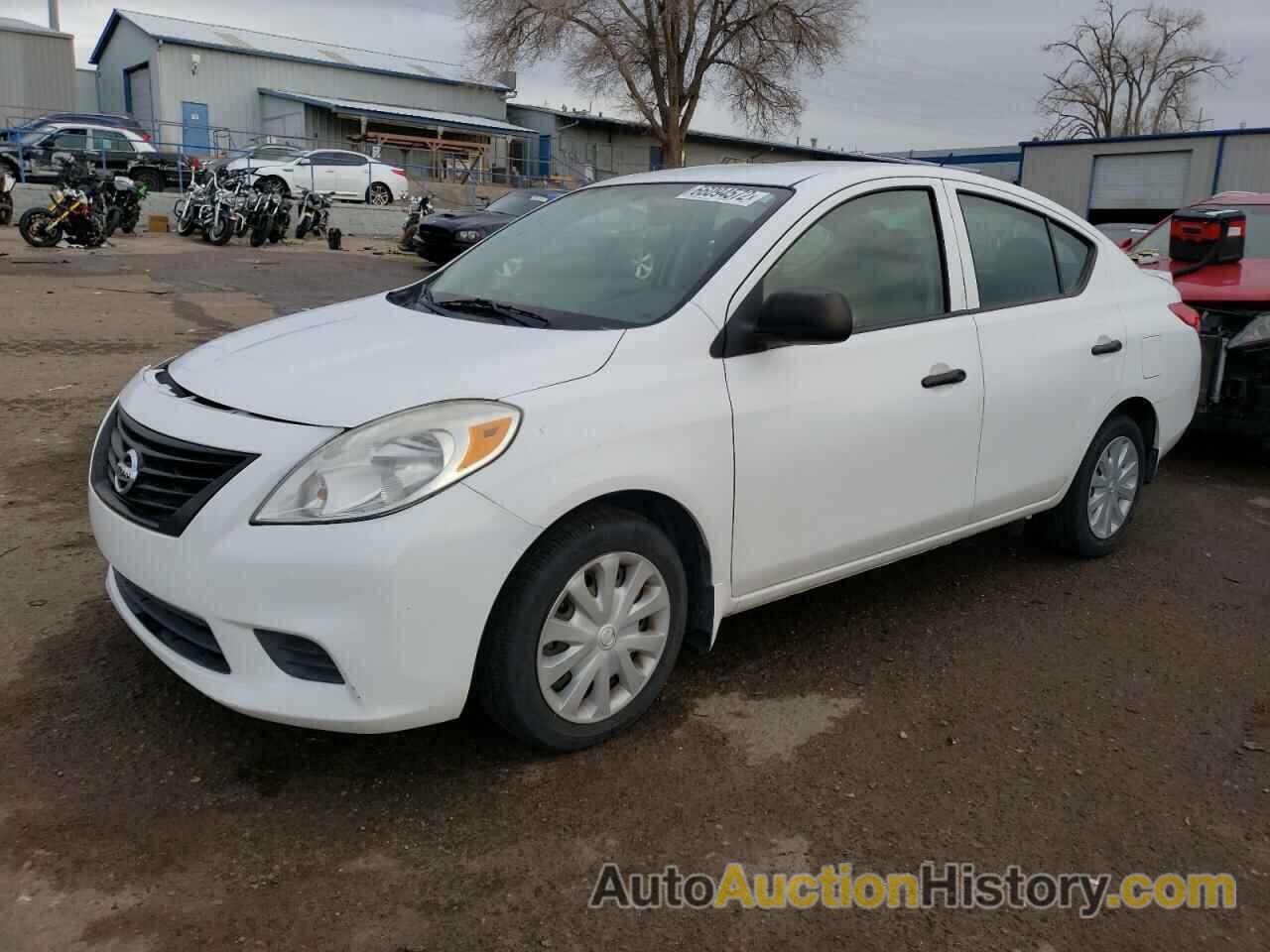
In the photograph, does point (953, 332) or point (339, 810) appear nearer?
point (339, 810)

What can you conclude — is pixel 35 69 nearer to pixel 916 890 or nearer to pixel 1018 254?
pixel 1018 254

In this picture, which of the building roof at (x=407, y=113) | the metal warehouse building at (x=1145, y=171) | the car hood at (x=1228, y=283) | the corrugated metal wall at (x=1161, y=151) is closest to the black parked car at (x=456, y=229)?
the car hood at (x=1228, y=283)

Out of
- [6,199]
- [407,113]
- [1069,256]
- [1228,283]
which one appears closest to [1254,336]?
[1228,283]

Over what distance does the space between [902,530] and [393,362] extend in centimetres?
184

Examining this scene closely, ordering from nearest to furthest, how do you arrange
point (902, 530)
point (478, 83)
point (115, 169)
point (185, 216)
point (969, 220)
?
1. point (902, 530)
2. point (969, 220)
3. point (185, 216)
4. point (115, 169)
5. point (478, 83)

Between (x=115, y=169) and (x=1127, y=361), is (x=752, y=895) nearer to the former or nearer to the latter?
(x=1127, y=361)

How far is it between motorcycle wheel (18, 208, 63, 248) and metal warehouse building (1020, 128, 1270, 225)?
1065 inches

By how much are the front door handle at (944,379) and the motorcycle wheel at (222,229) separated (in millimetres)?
18990

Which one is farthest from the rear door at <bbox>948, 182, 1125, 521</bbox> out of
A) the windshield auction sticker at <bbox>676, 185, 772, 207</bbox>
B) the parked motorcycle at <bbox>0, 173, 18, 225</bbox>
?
the parked motorcycle at <bbox>0, 173, 18, 225</bbox>

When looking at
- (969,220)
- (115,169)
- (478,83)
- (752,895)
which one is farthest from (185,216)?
(478,83)

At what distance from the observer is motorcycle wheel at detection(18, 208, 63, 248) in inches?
675

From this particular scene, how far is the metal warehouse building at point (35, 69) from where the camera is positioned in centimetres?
3669

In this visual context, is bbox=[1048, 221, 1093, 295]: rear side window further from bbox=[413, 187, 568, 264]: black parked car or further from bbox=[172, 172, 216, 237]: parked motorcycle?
bbox=[172, 172, 216, 237]: parked motorcycle

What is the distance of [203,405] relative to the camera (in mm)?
2977
